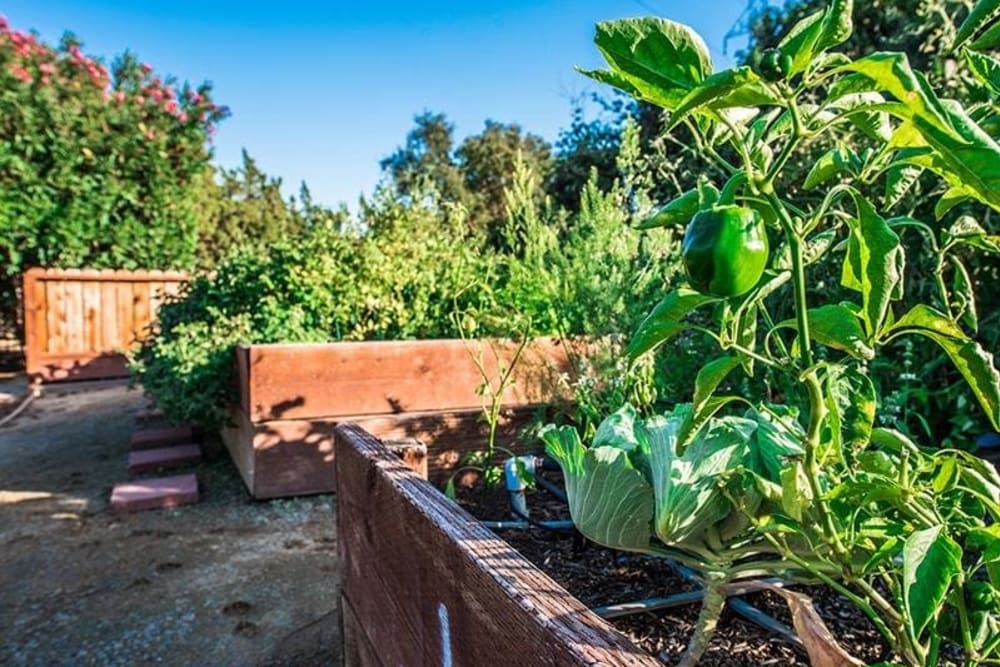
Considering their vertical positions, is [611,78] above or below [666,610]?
above

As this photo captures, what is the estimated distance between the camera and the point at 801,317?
1.21ft

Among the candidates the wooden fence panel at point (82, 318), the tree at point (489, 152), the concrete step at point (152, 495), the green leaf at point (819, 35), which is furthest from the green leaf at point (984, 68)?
the tree at point (489, 152)

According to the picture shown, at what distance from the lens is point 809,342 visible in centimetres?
38

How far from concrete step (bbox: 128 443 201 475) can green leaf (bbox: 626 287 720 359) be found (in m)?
3.04

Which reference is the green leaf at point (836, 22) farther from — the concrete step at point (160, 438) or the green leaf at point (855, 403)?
the concrete step at point (160, 438)

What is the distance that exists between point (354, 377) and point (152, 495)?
976 millimetres

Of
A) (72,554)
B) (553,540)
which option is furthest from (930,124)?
(72,554)

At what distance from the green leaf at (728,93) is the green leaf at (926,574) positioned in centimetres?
28

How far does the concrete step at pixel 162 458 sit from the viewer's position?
2902mm

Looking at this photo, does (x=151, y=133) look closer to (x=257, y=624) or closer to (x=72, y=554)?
(x=72, y=554)

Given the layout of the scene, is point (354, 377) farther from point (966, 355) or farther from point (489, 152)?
point (489, 152)

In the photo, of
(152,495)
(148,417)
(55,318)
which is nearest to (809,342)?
(152,495)

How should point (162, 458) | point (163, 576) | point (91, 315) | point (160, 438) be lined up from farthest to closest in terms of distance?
1. point (91, 315)
2. point (160, 438)
3. point (162, 458)
4. point (163, 576)

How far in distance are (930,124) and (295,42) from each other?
27.8 feet
